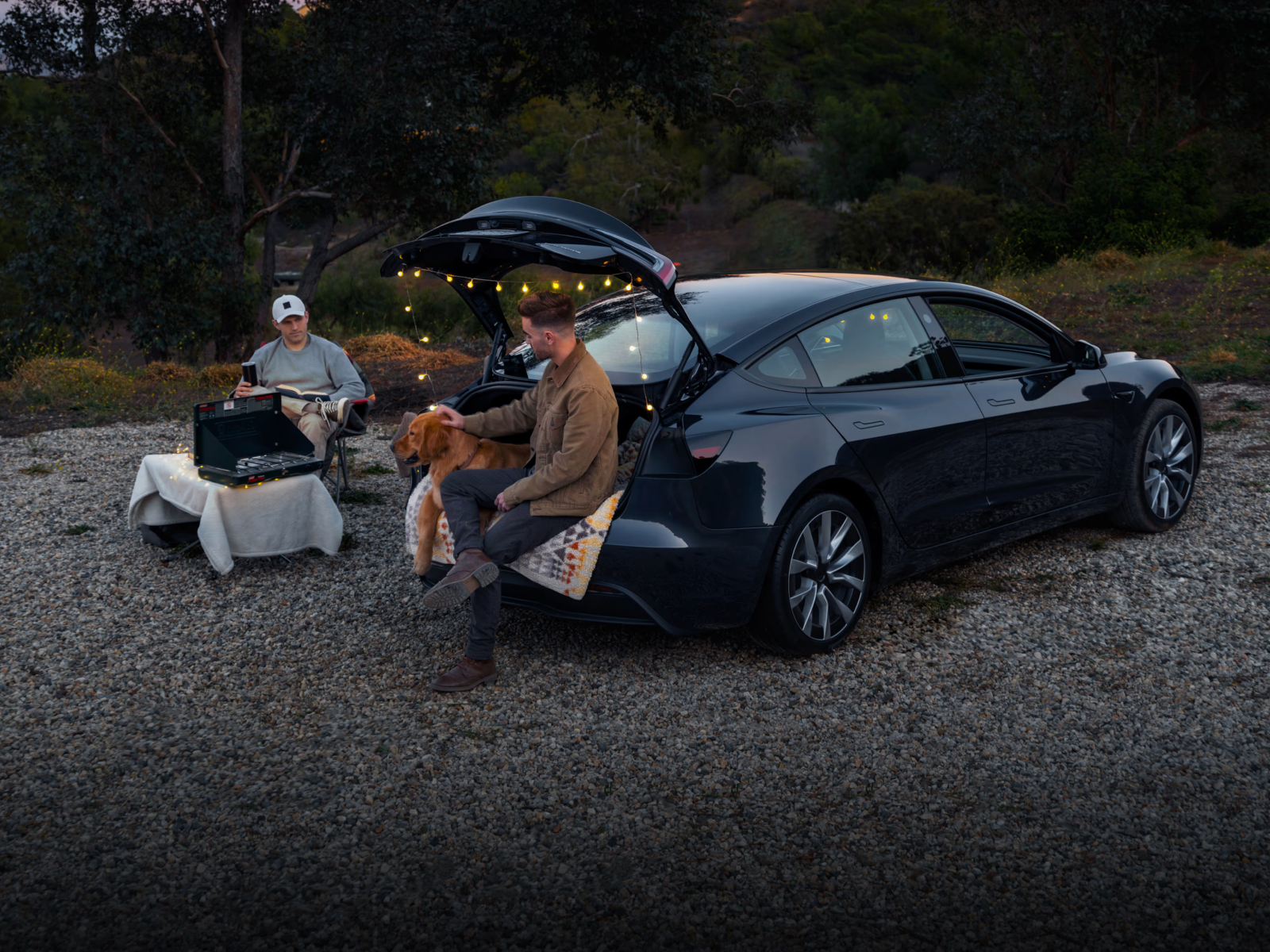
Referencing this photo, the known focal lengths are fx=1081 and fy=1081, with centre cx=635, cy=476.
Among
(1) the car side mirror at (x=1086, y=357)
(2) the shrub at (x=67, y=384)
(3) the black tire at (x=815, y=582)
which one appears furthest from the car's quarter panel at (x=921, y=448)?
(2) the shrub at (x=67, y=384)

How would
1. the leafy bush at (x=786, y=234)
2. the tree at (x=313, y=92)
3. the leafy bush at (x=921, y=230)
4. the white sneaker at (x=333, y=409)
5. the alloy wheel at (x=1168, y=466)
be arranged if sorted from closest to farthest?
the alloy wheel at (x=1168, y=466)
the white sneaker at (x=333, y=409)
the tree at (x=313, y=92)
the leafy bush at (x=921, y=230)
the leafy bush at (x=786, y=234)

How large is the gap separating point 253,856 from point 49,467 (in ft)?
22.1

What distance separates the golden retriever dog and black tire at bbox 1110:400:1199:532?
142 inches

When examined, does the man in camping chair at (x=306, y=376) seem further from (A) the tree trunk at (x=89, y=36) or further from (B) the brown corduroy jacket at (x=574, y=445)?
(A) the tree trunk at (x=89, y=36)

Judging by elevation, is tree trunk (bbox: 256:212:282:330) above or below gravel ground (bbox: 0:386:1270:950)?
above

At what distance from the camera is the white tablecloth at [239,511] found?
579 cm

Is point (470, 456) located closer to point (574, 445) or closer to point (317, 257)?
Result: point (574, 445)

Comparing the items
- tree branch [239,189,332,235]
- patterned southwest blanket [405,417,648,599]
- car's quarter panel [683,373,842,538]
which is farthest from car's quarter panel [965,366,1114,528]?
tree branch [239,189,332,235]

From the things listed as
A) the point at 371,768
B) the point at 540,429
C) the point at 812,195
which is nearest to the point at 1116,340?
the point at 540,429

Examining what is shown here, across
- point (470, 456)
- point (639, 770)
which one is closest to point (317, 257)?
point (470, 456)

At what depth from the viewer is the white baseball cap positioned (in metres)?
6.80

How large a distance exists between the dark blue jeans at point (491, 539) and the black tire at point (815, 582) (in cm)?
88

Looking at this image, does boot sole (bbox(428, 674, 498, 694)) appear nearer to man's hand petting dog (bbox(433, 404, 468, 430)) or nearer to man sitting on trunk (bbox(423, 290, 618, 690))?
man sitting on trunk (bbox(423, 290, 618, 690))

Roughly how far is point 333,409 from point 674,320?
284 centimetres
